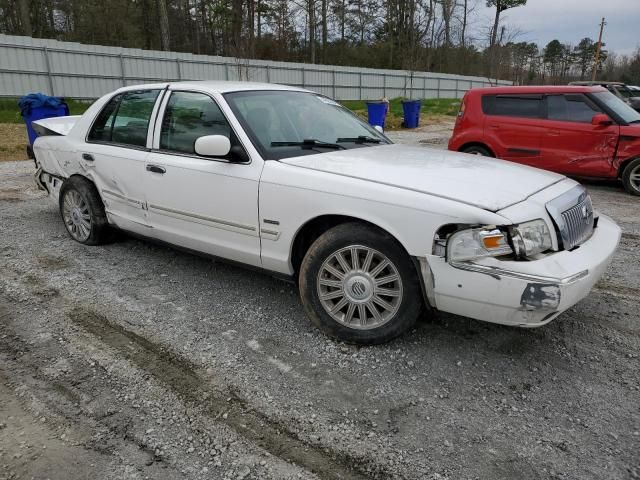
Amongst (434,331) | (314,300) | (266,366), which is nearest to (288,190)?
(314,300)

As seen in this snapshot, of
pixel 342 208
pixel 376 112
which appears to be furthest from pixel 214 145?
pixel 376 112

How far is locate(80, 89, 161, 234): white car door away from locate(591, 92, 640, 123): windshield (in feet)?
22.5

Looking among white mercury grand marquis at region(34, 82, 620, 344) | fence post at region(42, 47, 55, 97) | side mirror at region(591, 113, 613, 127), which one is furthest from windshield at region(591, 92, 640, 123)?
fence post at region(42, 47, 55, 97)

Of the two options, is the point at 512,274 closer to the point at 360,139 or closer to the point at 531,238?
the point at 531,238

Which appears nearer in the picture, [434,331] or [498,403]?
[498,403]

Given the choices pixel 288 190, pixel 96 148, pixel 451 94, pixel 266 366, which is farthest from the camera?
pixel 451 94

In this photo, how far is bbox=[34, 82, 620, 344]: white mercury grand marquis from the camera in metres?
2.65

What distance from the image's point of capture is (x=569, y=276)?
8.52 ft

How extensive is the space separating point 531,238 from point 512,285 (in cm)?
30

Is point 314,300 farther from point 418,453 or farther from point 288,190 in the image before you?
point 418,453

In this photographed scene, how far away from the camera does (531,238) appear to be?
2.68 m

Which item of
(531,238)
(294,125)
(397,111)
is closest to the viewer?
(531,238)

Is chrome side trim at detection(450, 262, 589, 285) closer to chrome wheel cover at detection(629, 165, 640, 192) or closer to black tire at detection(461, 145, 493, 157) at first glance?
chrome wheel cover at detection(629, 165, 640, 192)

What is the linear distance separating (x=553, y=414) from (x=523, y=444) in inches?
12.6
